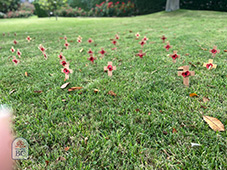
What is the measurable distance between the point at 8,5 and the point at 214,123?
87.4 feet

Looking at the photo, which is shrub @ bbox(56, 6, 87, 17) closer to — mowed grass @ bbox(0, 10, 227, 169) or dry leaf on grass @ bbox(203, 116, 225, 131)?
mowed grass @ bbox(0, 10, 227, 169)

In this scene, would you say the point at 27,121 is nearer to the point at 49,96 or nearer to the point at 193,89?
the point at 49,96

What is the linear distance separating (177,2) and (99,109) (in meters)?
15.3

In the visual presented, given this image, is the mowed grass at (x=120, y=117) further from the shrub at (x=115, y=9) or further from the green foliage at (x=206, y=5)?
the shrub at (x=115, y=9)

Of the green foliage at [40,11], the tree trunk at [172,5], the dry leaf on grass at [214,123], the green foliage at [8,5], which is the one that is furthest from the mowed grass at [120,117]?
the green foliage at [8,5]

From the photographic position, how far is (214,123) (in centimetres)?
125

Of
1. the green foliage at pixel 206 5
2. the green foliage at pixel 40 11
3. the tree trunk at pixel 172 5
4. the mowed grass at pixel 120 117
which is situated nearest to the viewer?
the mowed grass at pixel 120 117

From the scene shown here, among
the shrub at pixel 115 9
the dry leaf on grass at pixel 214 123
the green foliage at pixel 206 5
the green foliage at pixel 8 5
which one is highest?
the green foliage at pixel 8 5

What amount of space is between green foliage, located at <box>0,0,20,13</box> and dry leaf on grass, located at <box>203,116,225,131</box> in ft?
84.0

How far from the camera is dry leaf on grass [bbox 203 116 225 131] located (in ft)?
3.97

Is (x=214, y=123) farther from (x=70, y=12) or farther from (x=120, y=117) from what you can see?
(x=70, y=12)

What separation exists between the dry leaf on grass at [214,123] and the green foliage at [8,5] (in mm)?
25608

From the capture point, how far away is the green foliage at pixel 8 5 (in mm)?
19975

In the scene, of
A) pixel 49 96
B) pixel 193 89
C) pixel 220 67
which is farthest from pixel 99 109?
pixel 220 67
